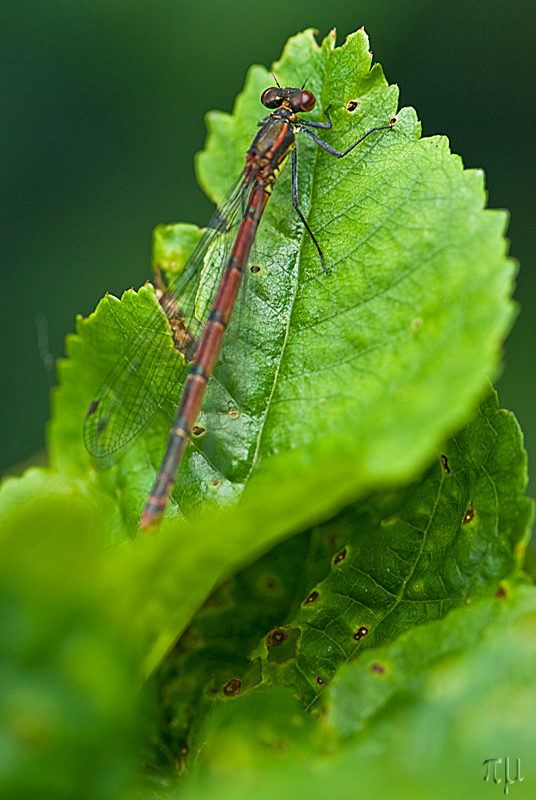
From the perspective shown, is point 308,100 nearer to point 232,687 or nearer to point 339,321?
point 339,321

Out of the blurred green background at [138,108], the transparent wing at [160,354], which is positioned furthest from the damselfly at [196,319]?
the blurred green background at [138,108]

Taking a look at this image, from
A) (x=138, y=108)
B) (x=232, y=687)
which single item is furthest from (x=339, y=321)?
(x=138, y=108)

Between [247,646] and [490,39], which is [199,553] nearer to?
[247,646]

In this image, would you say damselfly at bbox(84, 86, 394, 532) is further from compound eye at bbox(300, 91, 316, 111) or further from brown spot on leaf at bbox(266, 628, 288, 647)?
brown spot on leaf at bbox(266, 628, 288, 647)

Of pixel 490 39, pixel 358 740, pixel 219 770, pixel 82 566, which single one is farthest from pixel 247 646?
pixel 490 39

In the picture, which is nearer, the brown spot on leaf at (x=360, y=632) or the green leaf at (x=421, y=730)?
the green leaf at (x=421, y=730)

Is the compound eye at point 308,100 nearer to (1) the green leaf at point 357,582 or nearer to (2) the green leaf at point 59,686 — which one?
(1) the green leaf at point 357,582
